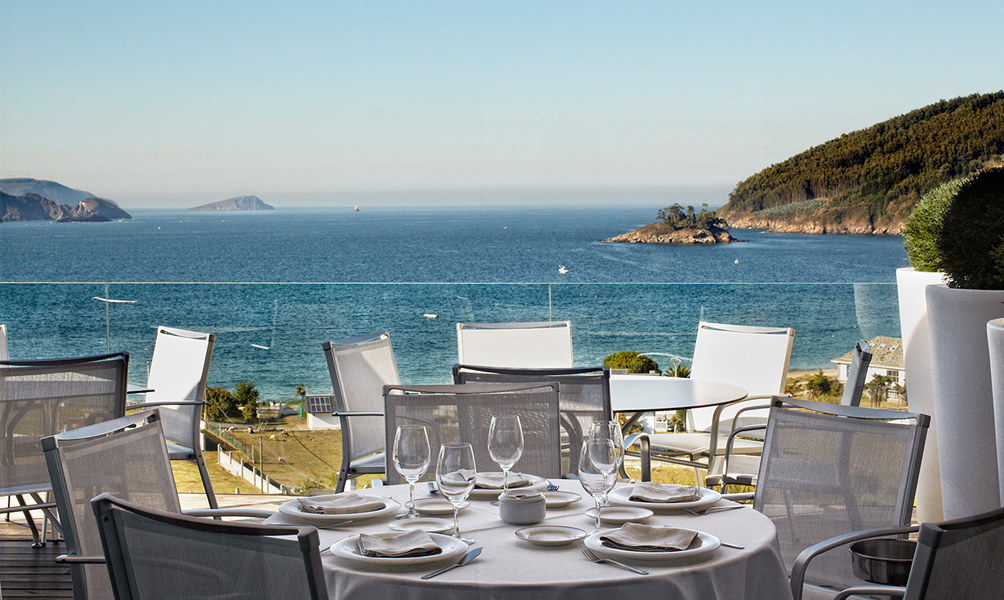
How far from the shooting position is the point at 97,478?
1791 millimetres

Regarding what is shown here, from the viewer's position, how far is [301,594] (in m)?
1.19

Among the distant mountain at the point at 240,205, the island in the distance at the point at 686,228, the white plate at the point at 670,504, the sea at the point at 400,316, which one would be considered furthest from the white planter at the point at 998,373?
the distant mountain at the point at 240,205

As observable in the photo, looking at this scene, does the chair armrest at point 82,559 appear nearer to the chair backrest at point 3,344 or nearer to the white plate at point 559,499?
the white plate at point 559,499

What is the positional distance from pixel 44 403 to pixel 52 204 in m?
47.3

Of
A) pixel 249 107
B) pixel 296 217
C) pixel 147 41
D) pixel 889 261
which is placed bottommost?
pixel 889 261

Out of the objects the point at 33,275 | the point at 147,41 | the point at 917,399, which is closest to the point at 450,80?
the point at 147,41

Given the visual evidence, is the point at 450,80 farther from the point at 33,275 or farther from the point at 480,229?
the point at 33,275

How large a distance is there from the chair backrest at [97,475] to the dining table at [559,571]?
37 cm

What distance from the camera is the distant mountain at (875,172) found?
30703mm

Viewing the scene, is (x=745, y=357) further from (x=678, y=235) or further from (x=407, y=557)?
(x=678, y=235)

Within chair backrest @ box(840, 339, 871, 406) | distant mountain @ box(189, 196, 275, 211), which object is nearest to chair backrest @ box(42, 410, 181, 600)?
chair backrest @ box(840, 339, 871, 406)

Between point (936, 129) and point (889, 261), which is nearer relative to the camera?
point (936, 129)

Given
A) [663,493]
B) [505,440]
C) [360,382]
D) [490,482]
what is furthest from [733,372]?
[505,440]

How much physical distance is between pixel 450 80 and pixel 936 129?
19527 mm
